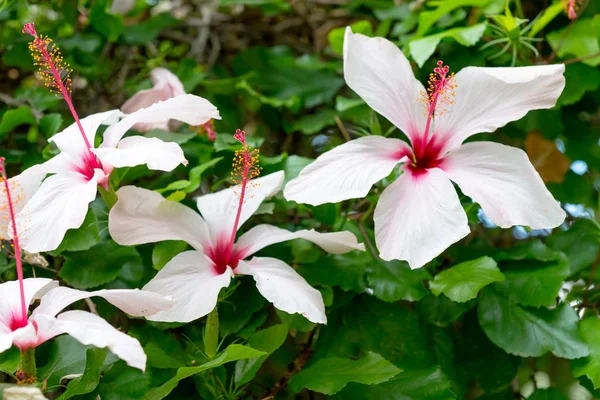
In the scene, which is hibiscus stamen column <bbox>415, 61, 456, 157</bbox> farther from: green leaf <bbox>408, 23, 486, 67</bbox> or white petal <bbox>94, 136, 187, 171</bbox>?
white petal <bbox>94, 136, 187, 171</bbox>

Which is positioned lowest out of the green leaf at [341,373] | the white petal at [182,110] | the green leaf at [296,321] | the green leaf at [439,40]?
the green leaf at [341,373]

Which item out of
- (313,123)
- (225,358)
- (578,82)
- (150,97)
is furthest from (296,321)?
(578,82)

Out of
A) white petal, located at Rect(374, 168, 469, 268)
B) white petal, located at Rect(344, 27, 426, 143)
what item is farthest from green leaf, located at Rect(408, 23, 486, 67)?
white petal, located at Rect(374, 168, 469, 268)

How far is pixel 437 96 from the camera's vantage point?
0.77 meters

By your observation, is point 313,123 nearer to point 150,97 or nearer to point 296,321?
point 150,97

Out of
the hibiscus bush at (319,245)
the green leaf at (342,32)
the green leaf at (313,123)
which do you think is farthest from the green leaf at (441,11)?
the green leaf at (313,123)

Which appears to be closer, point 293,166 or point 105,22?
point 293,166

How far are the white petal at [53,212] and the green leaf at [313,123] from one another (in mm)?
576

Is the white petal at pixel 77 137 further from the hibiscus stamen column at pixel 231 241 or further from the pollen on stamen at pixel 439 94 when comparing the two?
the pollen on stamen at pixel 439 94

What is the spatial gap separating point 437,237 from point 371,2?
0.83 meters

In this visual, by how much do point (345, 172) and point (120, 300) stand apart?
28 centimetres

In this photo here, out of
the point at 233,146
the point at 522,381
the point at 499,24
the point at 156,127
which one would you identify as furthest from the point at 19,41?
the point at 522,381

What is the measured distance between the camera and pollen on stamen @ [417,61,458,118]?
77cm

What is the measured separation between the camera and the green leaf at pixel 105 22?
1191mm
